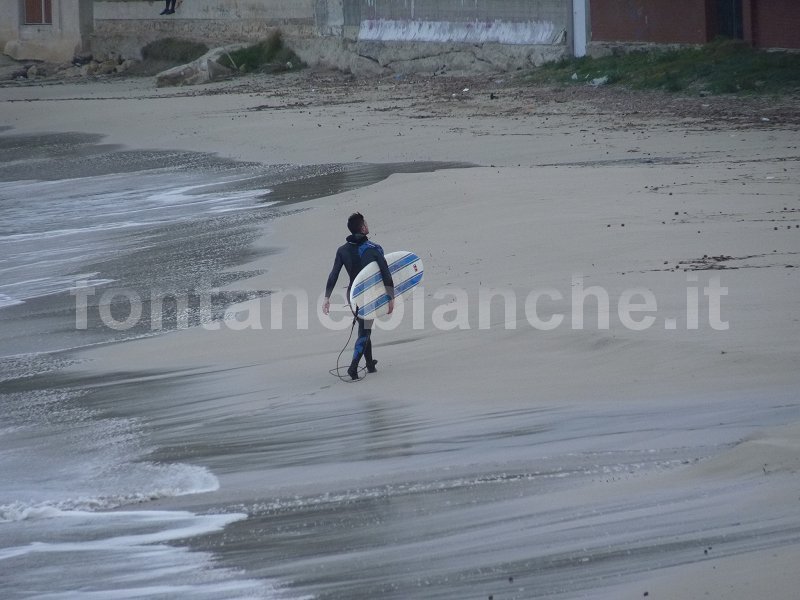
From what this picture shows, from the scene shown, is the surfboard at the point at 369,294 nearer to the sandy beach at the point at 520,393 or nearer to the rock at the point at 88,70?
the sandy beach at the point at 520,393

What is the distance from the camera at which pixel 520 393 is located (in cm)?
859

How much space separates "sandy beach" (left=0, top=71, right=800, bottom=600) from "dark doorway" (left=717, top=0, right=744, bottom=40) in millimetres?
9894

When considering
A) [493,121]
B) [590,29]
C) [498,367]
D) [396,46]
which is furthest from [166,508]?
[396,46]

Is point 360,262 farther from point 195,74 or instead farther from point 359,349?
point 195,74

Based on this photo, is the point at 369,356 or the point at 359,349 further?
the point at 369,356

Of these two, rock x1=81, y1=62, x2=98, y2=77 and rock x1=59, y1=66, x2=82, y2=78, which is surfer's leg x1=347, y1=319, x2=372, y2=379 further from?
rock x1=59, y1=66, x2=82, y2=78

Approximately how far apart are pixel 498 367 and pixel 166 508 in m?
2.93

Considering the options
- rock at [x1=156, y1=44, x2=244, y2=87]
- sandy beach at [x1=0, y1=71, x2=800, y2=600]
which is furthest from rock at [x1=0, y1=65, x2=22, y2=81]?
sandy beach at [x1=0, y1=71, x2=800, y2=600]

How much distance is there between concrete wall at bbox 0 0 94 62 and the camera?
45719mm

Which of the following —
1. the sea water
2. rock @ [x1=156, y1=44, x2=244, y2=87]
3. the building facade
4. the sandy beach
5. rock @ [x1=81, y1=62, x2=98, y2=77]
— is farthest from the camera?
rock @ [x1=81, y1=62, x2=98, y2=77]

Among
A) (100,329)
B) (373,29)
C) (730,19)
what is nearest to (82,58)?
(373,29)

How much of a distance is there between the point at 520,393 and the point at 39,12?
4228 cm

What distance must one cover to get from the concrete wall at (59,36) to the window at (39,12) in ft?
0.85

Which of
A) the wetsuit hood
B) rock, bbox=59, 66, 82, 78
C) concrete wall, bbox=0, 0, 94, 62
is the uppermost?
concrete wall, bbox=0, 0, 94, 62
